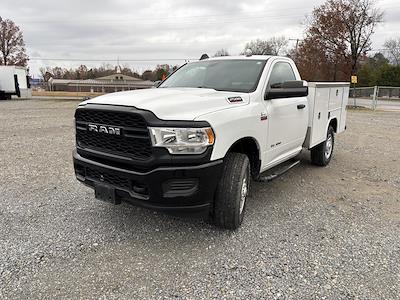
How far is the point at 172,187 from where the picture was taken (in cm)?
308

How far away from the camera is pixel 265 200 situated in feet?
15.6

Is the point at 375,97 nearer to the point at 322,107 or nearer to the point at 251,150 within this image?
the point at 322,107

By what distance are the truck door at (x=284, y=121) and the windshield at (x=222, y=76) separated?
9.2 inches

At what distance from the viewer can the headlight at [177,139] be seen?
301 cm

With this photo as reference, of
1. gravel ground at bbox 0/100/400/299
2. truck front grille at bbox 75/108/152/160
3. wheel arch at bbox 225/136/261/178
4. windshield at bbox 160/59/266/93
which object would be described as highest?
windshield at bbox 160/59/266/93

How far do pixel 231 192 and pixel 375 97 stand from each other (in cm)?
2673

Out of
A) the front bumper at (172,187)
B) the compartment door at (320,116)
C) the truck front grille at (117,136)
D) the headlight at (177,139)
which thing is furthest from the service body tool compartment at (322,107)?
the truck front grille at (117,136)

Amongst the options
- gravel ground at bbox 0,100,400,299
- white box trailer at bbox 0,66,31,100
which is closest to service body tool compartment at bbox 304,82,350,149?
gravel ground at bbox 0,100,400,299

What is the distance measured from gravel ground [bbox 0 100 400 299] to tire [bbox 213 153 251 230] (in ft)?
0.65

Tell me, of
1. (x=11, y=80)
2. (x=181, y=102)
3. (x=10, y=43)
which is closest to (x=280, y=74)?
(x=181, y=102)

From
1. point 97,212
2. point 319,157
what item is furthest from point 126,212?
point 319,157

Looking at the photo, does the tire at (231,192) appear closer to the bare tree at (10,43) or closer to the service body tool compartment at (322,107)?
the service body tool compartment at (322,107)

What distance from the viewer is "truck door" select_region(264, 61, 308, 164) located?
14.0 feet

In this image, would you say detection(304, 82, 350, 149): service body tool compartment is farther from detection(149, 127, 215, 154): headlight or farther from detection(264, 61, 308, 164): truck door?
detection(149, 127, 215, 154): headlight
